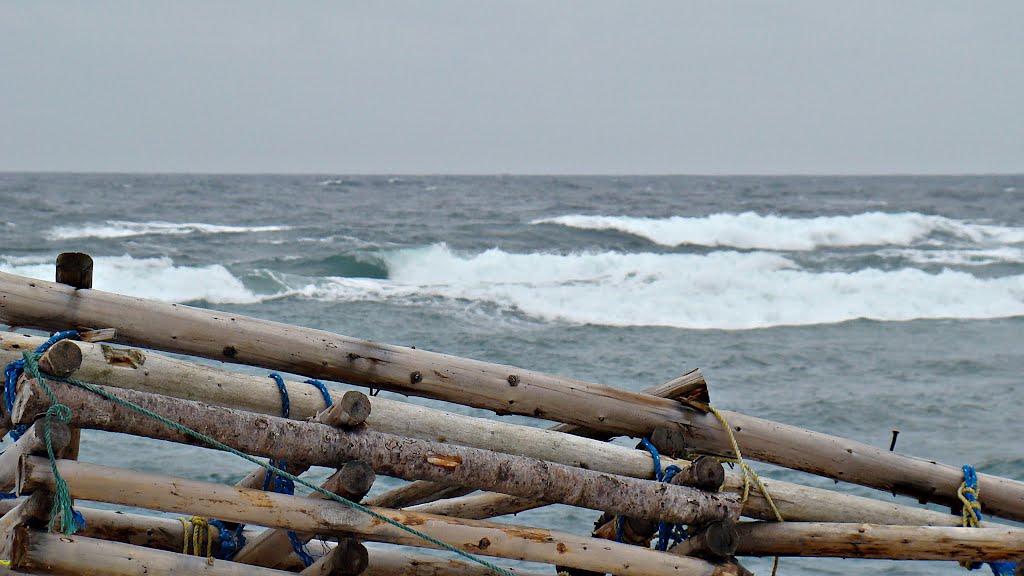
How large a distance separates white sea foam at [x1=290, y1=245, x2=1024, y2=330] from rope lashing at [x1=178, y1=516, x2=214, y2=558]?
1398 centimetres

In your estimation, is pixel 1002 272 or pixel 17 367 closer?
pixel 17 367

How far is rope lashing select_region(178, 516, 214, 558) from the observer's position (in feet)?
14.8

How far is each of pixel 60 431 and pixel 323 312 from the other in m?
15.1

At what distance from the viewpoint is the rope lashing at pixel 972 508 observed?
15.7 ft

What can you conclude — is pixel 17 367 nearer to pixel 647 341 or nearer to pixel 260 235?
pixel 647 341

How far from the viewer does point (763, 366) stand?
47.5 ft

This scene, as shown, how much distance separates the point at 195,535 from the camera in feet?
14.8

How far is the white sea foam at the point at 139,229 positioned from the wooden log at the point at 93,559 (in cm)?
2656

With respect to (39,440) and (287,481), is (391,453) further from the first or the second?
(39,440)

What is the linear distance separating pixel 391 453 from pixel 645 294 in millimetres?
18034

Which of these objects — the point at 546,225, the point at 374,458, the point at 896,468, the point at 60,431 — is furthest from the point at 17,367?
the point at 546,225

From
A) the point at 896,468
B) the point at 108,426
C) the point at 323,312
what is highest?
the point at 108,426

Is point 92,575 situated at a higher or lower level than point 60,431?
lower

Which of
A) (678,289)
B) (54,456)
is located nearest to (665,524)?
(54,456)
